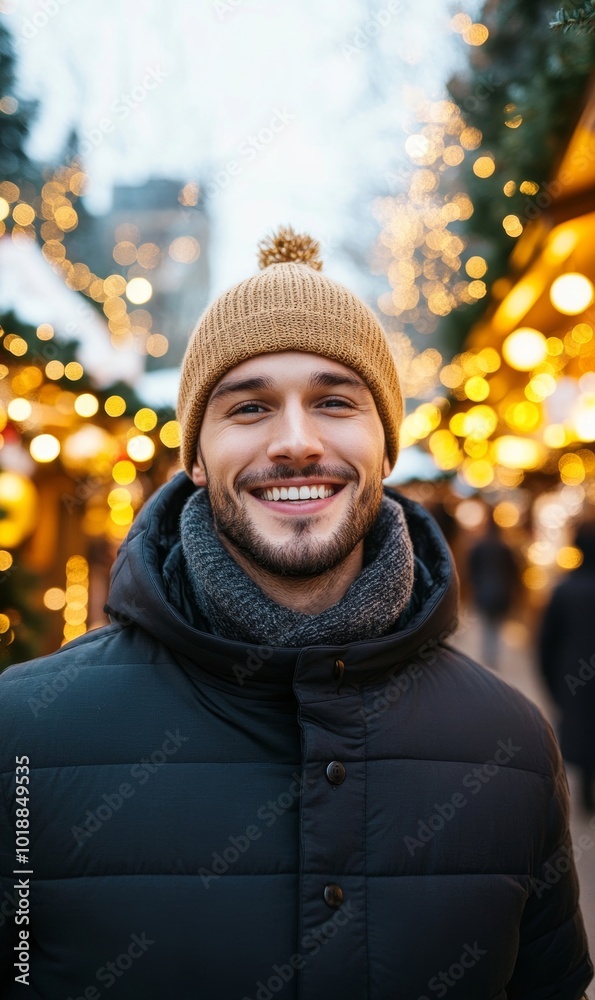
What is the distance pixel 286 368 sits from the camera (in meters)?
1.81

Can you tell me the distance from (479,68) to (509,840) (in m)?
5.32

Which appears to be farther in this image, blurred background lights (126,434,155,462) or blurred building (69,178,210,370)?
blurred building (69,178,210,370)

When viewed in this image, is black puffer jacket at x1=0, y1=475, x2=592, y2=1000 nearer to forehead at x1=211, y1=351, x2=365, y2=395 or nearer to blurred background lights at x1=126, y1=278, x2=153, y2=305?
forehead at x1=211, y1=351, x2=365, y2=395

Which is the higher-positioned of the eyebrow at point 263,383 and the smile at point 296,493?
the eyebrow at point 263,383

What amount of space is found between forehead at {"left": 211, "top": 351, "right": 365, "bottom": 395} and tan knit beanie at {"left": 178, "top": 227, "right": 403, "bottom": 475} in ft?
0.05

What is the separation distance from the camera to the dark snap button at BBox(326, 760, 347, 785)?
146 cm

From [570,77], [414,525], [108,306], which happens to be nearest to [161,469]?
[108,306]

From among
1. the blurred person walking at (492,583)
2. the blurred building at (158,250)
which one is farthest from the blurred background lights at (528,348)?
the blurred person walking at (492,583)

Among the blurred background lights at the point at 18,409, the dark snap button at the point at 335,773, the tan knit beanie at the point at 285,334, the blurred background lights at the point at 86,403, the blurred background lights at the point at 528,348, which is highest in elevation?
the blurred background lights at the point at 528,348

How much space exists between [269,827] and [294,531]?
2.06 ft

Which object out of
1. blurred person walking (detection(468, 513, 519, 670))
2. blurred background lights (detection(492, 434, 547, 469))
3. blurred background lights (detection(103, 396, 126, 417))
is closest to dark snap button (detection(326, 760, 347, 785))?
blurred background lights (detection(103, 396, 126, 417))

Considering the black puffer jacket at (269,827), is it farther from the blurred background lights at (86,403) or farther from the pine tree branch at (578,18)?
the blurred background lights at (86,403)

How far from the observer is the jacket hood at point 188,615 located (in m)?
1.55

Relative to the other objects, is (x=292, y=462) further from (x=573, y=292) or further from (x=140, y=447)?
(x=140, y=447)
